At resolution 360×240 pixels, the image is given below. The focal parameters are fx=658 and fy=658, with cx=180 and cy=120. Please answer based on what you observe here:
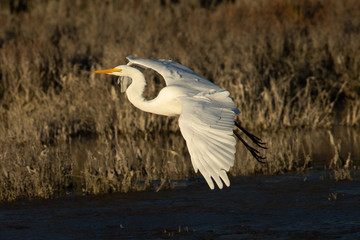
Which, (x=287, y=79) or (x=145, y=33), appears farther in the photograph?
(x=145, y=33)

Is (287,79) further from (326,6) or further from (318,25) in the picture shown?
(326,6)

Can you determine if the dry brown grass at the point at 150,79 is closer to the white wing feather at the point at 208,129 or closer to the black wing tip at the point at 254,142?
the black wing tip at the point at 254,142

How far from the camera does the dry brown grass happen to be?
7.33 m

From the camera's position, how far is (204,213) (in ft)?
20.5

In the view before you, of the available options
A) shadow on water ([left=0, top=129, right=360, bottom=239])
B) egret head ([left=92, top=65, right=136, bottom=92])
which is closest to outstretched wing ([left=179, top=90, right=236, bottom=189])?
shadow on water ([left=0, top=129, right=360, bottom=239])

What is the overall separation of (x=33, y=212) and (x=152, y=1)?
12.1m

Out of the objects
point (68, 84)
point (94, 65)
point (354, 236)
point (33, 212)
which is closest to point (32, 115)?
point (68, 84)

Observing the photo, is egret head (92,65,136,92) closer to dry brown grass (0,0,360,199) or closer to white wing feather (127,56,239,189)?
white wing feather (127,56,239,189)

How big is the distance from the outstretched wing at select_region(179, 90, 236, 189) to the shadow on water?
1.09 m

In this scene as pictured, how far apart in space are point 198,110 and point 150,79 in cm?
502

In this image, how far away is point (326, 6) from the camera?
14.6 metres

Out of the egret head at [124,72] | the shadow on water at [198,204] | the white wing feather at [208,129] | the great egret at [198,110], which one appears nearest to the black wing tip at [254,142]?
the great egret at [198,110]

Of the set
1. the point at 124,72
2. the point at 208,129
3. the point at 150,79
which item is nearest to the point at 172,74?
the point at 124,72

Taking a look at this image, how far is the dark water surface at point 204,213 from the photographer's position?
5742 millimetres
